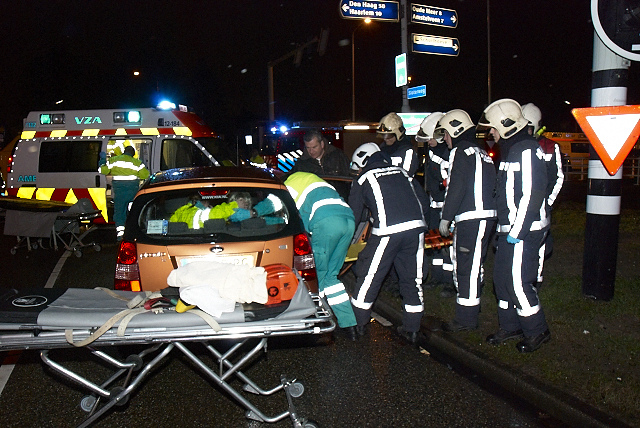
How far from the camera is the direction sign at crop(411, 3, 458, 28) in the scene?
1447cm

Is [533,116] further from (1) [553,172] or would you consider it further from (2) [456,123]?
(2) [456,123]

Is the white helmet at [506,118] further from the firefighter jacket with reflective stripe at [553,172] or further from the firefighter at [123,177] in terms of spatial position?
the firefighter at [123,177]

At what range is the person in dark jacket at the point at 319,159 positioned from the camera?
637cm

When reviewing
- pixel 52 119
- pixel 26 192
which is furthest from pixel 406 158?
pixel 26 192

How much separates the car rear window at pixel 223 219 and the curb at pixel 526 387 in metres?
1.72

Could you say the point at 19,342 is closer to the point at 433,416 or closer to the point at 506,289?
the point at 433,416

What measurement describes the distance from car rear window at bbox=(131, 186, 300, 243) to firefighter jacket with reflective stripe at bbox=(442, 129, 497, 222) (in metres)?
1.42

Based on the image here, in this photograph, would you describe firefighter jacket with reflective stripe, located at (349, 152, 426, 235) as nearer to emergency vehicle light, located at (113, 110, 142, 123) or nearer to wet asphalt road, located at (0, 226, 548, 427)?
wet asphalt road, located at (0, 226, 548, 427)

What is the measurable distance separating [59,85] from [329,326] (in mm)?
41109

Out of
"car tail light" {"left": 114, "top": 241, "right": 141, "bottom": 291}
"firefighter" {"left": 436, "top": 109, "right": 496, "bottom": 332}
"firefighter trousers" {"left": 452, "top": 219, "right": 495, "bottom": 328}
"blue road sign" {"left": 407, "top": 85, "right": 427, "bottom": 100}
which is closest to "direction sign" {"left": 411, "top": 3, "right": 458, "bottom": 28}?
"blue road sign" {"left": 407, "top": 85, "right": 427, "bottom": 100}

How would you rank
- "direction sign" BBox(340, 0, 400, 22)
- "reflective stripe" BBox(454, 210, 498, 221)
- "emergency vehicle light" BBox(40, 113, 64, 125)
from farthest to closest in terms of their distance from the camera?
1. "direction sign" BBox(340, 0, 400, 22)
2. "emergency vehicle light" BBox(40, 113, 64, 125)
3. "reflective stripe" BBox(454, 210, 498, 221)

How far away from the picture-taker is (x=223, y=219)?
4.79 meters

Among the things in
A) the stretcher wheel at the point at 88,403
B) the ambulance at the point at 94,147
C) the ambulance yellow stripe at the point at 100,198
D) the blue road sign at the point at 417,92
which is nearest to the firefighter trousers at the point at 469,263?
the stretcher wheel at the point at 88,403

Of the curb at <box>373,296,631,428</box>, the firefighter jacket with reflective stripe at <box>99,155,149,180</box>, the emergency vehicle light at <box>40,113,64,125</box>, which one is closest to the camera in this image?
the curb at <box>373,296,631,428</box>
